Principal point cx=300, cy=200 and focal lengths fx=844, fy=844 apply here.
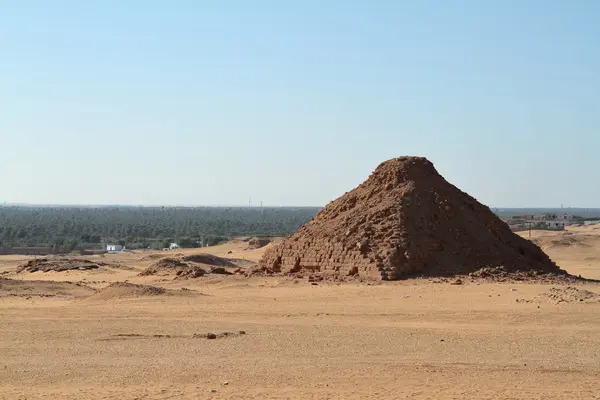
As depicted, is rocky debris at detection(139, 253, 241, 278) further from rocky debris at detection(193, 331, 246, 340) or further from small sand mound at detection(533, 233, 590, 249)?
small sand mound at detection(533, 233, 590, 249)

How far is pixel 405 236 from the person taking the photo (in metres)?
22.9

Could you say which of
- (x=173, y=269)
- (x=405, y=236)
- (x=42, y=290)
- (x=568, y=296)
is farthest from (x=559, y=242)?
(x=42, y=290)

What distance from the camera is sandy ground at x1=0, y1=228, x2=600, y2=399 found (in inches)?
419

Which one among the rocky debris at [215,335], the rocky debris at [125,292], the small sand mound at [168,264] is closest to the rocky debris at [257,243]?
the small sand mound at [168,264]

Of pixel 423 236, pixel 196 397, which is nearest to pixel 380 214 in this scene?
pixel 423 236

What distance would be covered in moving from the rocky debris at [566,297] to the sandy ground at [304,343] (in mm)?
99

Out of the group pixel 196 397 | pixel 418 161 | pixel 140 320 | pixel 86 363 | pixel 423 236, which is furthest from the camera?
pixel 418 161

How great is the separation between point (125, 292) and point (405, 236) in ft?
24.8

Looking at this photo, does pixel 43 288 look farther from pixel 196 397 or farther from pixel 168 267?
pixel 196 397

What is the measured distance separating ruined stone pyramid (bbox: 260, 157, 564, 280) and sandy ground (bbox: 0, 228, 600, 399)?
1137 mm

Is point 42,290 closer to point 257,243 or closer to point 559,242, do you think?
point 257,243

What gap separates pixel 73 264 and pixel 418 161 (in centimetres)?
1582

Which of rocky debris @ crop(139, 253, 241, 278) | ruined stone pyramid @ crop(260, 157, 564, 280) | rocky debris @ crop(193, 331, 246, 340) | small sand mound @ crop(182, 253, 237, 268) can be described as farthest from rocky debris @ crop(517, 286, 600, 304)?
small sand mound @ crop(182, 253, 237, 268)

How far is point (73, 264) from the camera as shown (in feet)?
113
